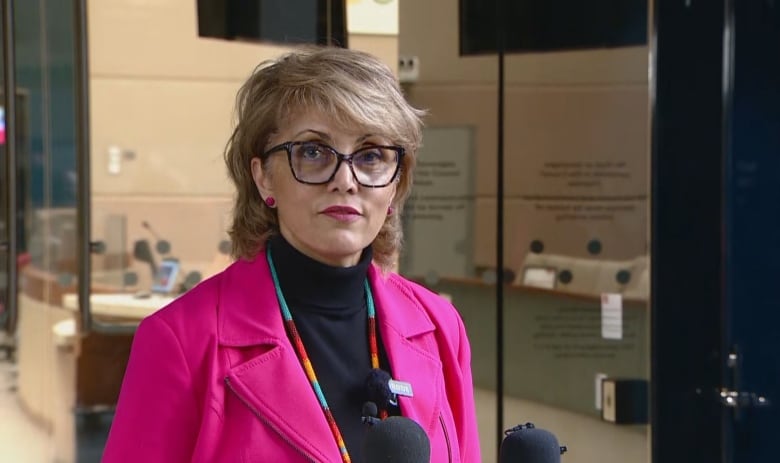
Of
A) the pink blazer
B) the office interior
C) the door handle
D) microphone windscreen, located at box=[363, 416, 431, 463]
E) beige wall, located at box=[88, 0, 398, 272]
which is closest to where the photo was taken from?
microphone windscreen, located at box=[363, 416, 431, 463]

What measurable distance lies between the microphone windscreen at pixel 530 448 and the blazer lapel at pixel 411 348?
0.27 meters

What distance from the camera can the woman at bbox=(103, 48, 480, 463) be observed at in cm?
154

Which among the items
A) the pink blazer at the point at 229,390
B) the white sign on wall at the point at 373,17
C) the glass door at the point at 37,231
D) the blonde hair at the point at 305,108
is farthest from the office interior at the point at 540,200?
the pink blazer at the point at 229,390

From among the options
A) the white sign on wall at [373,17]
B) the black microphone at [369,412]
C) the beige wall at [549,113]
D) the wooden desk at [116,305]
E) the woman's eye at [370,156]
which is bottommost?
the wooden desk at [116,305]

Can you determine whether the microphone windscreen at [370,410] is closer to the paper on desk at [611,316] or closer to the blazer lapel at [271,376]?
the blazer lapel at [271,376]

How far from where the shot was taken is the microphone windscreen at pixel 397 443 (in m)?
1.33

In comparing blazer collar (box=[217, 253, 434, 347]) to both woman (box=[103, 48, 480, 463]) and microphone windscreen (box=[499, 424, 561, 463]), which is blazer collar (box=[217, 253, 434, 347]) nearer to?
woman (box=[103, 48, 480, 463])

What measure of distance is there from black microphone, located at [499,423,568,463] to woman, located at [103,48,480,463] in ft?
0.92

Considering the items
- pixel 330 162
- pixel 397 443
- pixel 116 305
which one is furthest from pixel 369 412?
pixel 116 305

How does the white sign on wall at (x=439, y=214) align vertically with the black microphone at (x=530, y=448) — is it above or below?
above

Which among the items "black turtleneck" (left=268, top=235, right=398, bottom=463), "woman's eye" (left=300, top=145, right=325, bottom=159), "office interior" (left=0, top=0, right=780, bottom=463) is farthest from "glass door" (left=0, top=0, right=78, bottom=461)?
"woman's eye" (left=300, top=145, right=325, bottom=159)

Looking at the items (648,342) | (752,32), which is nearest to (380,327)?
(648,342)

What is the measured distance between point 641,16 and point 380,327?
8.18 ft

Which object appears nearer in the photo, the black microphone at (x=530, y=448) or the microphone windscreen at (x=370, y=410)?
the black microphone at (x=530, y=448)
